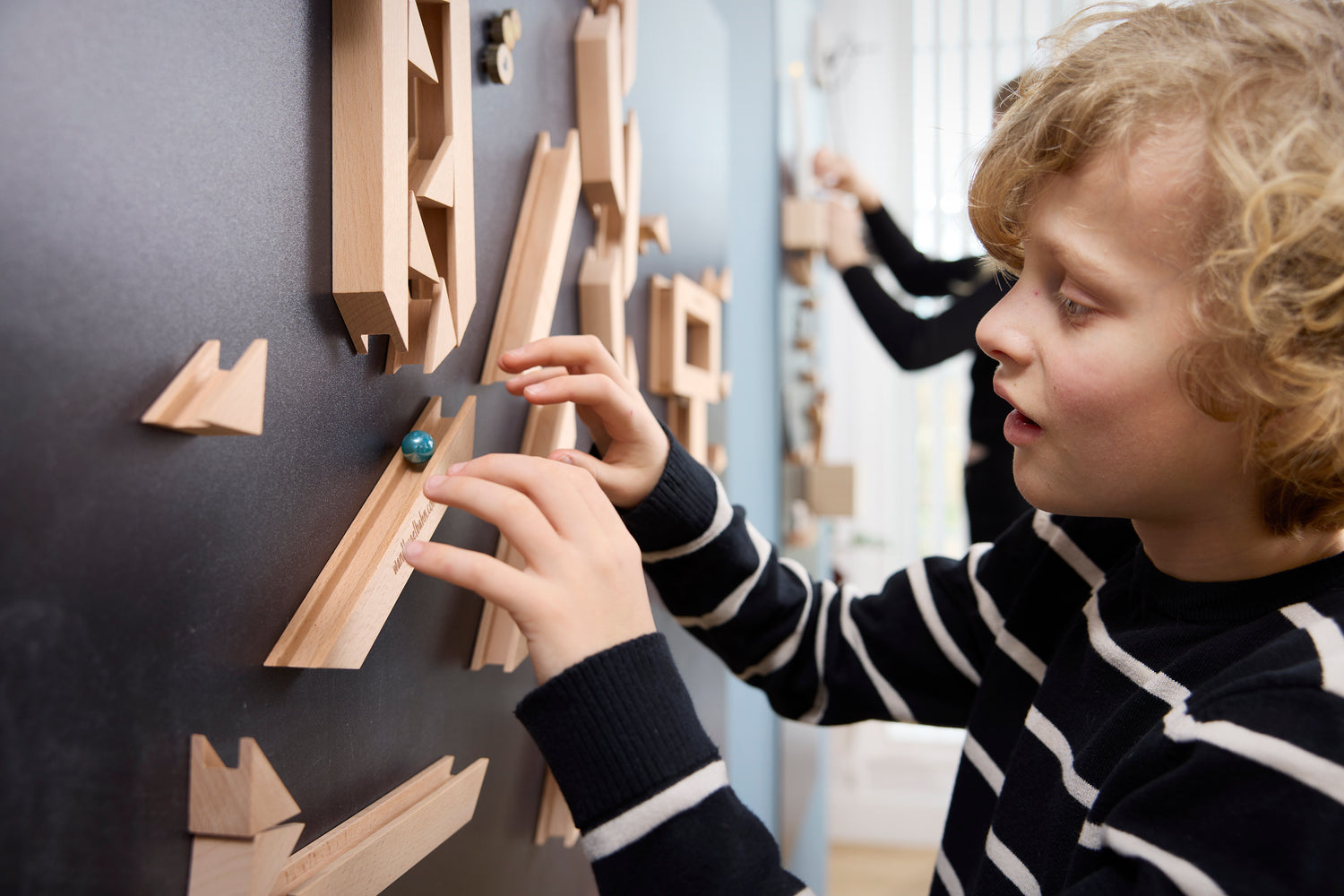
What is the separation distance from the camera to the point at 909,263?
1732mm

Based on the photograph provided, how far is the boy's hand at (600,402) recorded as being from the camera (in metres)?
0.54

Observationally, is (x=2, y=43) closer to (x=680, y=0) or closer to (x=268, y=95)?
(x=268, y=95)

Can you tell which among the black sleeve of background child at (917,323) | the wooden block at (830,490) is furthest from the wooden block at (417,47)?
the wooden block at (830,490)

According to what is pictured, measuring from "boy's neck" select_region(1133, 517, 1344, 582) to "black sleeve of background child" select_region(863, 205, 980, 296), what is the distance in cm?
118

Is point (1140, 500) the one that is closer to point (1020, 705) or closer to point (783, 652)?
point (1020, 705)

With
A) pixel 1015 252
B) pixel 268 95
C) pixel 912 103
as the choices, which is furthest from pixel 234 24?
pixel 912 103

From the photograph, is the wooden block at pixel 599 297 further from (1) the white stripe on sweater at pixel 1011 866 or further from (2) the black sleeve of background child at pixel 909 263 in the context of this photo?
(2) the black sleeve of background child at pixel 909 263

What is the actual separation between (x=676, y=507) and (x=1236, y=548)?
13.3 inches

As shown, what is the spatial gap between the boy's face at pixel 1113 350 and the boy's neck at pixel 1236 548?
0.5 inches

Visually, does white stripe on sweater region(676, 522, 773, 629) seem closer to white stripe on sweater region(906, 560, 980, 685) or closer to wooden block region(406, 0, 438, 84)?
white stripe on sweater region(906, 560, 980, 685)

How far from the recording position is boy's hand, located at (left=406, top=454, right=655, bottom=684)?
0.40m

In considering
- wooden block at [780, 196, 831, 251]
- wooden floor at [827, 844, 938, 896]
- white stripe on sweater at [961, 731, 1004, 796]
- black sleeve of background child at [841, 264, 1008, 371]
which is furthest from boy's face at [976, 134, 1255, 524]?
wooden floor at [827, 844, 938, 896]

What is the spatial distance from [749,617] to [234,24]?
1.74 feet

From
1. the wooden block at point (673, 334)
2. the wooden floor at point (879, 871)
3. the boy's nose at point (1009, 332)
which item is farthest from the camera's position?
the wooden floor at point (879, 871)
